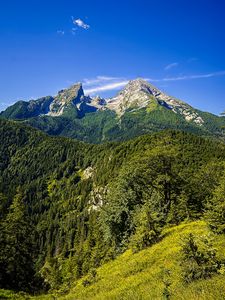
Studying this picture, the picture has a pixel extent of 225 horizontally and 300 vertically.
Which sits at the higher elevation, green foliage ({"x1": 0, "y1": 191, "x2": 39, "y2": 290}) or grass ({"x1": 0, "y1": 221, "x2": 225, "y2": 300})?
grass ({"x1": 0, "y1": 221, "x2": 225, "y2": 300})

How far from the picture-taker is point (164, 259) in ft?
102

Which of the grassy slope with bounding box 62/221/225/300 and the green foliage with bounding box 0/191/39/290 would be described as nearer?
the grassy slope with bounding box 62/221/225/300

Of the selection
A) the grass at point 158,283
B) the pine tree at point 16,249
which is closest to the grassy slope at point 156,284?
the grass at point 158,283

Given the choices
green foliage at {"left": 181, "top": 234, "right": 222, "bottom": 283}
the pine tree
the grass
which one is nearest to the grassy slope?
the grass

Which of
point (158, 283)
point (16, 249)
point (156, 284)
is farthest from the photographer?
point (16, 249)

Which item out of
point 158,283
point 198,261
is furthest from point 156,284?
point 198,261

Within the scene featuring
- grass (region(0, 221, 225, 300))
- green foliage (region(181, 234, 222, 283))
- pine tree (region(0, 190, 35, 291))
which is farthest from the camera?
pine tree (region(0, 190, 35, 291))

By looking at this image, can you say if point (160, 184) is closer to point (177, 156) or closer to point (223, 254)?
point (177, 156)

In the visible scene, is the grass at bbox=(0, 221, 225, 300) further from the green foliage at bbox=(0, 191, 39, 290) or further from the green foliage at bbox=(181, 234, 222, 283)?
the green foliage at bbox=(0, 191, 39, 290)

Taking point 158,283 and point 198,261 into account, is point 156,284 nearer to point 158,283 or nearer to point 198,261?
point 158,283

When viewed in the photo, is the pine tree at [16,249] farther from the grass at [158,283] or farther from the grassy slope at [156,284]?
the grassy slope at [156,284]

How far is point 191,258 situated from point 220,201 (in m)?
22.6

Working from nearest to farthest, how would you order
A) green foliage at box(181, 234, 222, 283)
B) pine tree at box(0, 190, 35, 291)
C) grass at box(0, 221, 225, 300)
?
grass at box(0, 221, 225, 300) < green foliage at box(181, 234, 222, 283) < pine tree at box(0, 190, 35, 291)

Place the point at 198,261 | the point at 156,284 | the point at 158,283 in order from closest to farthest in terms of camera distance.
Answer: the point at 198,261
the point at 156,284
the point at 158,283
